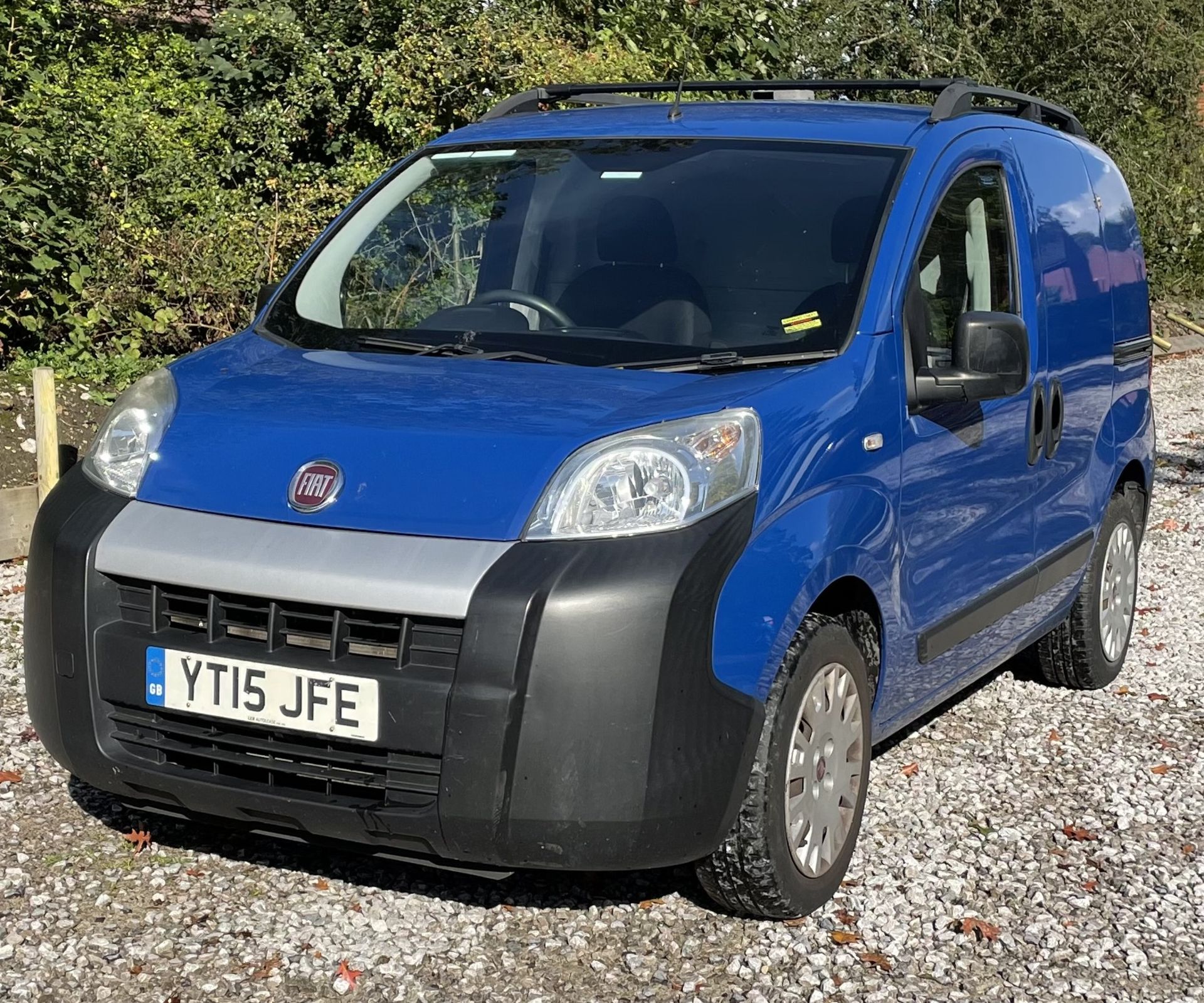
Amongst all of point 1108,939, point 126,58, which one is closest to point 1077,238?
point 1108,939

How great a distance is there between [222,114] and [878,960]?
30.8ft

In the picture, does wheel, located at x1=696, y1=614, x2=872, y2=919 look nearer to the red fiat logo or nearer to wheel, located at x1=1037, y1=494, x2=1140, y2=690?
the red fiat logo

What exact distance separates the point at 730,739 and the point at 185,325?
7162mm

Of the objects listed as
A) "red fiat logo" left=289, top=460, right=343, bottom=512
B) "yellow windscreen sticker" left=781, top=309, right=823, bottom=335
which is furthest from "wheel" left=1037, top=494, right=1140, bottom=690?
"red fiat logo" left=289, top=460, right=343, bottom=512

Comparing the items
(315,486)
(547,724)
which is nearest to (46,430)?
(315,486)

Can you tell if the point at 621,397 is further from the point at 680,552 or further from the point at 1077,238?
the point at 1077,238

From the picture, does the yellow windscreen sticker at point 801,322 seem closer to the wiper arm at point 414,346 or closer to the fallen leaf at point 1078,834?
the wiper arm at point 414,346

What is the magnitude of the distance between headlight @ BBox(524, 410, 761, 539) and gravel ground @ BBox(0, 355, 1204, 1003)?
3.45 ft

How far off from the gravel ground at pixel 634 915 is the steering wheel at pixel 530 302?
1458 millimetres

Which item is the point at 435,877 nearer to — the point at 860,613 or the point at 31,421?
the point at 860,613

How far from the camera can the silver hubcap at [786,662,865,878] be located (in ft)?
12.5

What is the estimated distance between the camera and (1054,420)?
17.3 ft

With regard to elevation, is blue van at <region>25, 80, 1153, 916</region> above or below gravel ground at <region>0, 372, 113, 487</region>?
above

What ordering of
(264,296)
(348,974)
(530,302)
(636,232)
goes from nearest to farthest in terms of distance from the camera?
1. (348,974)
2. (530,302)
3. (636,232)
4. (264,296)
